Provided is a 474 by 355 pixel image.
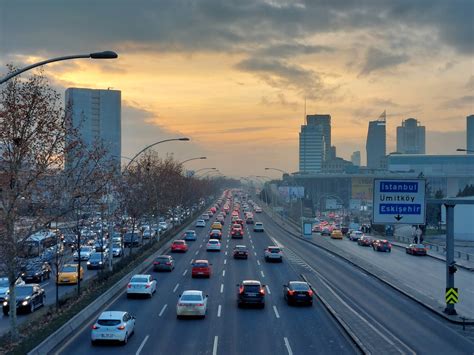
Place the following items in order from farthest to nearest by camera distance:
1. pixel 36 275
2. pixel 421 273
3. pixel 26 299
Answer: pixel 421 273
pixel 36 275
pixel 26 299

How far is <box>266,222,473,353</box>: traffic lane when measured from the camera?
22281 millimetres

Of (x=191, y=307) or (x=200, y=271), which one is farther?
(x=200, y=271)

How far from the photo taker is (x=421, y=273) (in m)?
44.9

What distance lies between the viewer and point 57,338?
20766 millimetres

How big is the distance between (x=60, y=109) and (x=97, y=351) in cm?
906

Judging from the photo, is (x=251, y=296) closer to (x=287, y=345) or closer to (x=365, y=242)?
(x=287, y=345)

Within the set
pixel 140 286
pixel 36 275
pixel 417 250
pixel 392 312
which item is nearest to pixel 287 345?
pixel 392 312

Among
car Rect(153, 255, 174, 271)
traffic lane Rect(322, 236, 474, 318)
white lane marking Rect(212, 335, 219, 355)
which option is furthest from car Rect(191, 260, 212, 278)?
white lane marking Rect(212, 335, 219, 355)

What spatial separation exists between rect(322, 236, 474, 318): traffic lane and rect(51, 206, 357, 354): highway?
28.3ft

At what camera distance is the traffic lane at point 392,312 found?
73.1 feet

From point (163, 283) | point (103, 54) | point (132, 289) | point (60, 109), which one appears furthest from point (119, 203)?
point (103, 54)

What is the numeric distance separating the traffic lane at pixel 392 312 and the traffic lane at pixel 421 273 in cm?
224

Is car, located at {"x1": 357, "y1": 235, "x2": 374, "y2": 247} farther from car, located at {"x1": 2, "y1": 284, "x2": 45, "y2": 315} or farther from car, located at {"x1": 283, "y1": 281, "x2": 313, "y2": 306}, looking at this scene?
car, located at {"x1": 2, "y1": 284, "x2": 45, "y2": 315}

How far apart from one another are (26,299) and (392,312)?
719 inches
